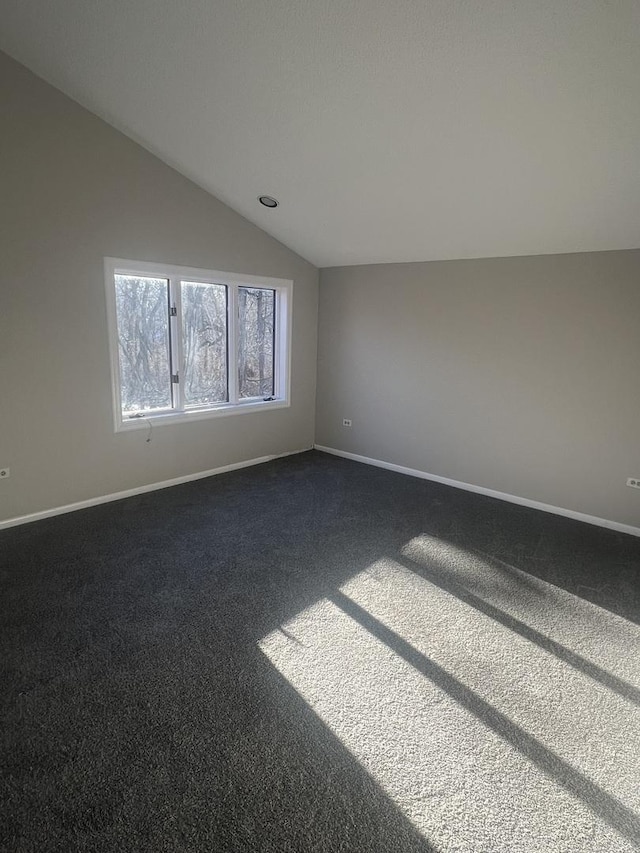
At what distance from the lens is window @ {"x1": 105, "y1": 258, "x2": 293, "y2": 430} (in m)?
3.67

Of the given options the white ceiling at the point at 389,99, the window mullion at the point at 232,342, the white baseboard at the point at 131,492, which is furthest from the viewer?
the window mullion at the point at 232,342

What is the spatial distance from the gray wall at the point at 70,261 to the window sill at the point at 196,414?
2.8 inches

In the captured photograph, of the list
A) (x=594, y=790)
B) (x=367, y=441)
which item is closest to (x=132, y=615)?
(x=594, y=790)

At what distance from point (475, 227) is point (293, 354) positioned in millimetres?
2265

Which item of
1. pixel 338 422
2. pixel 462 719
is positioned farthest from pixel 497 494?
pixel 462 719

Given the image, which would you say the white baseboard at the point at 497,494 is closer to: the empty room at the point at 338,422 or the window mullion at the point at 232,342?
the empty room at the point at 338,422

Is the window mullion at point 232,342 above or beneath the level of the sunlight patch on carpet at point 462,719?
above

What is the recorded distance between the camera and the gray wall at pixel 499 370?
3.38 meters

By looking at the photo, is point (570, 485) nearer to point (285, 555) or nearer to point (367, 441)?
point (367, 441)

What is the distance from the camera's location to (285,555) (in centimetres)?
297

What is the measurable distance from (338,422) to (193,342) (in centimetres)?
189

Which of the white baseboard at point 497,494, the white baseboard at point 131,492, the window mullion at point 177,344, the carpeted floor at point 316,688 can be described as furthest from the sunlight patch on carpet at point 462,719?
the window mullion at point 177,344

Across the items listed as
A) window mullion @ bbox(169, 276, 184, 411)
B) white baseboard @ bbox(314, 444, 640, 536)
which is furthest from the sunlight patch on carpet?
window mullion @ bbox(169, 276, 184, 411)

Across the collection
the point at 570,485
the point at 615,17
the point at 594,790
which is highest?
the point at 615,17
